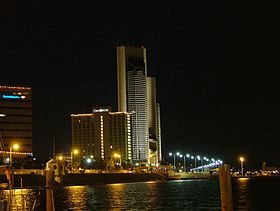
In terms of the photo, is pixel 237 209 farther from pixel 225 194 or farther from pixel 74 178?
pixel 74 178

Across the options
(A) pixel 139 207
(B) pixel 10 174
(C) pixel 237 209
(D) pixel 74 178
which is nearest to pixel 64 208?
(A) pixel 139 207

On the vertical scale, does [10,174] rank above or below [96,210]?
above

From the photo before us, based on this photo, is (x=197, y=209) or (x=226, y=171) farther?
(x=197, y=209)

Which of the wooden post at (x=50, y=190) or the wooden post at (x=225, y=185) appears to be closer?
the wooden post at (x=225, y=185)

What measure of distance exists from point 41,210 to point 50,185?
134 feet

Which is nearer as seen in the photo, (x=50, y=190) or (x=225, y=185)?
(x=225, y=185)

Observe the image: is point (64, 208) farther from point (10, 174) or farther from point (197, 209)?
point (10, 174)

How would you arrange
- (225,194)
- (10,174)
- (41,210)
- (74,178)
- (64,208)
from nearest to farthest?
(225,194) < (10,174) < (41,210) < (64,208) < (74,178)

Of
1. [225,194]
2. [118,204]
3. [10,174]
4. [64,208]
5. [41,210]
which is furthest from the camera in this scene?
[118,204]

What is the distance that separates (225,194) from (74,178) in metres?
162

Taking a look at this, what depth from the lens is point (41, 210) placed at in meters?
66.2

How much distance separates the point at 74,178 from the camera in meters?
184

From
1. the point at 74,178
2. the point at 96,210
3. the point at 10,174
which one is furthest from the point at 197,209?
the point at 74,178

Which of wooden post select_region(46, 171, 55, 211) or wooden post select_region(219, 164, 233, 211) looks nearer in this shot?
wooden post select_region(219, 164, 233, 211)
